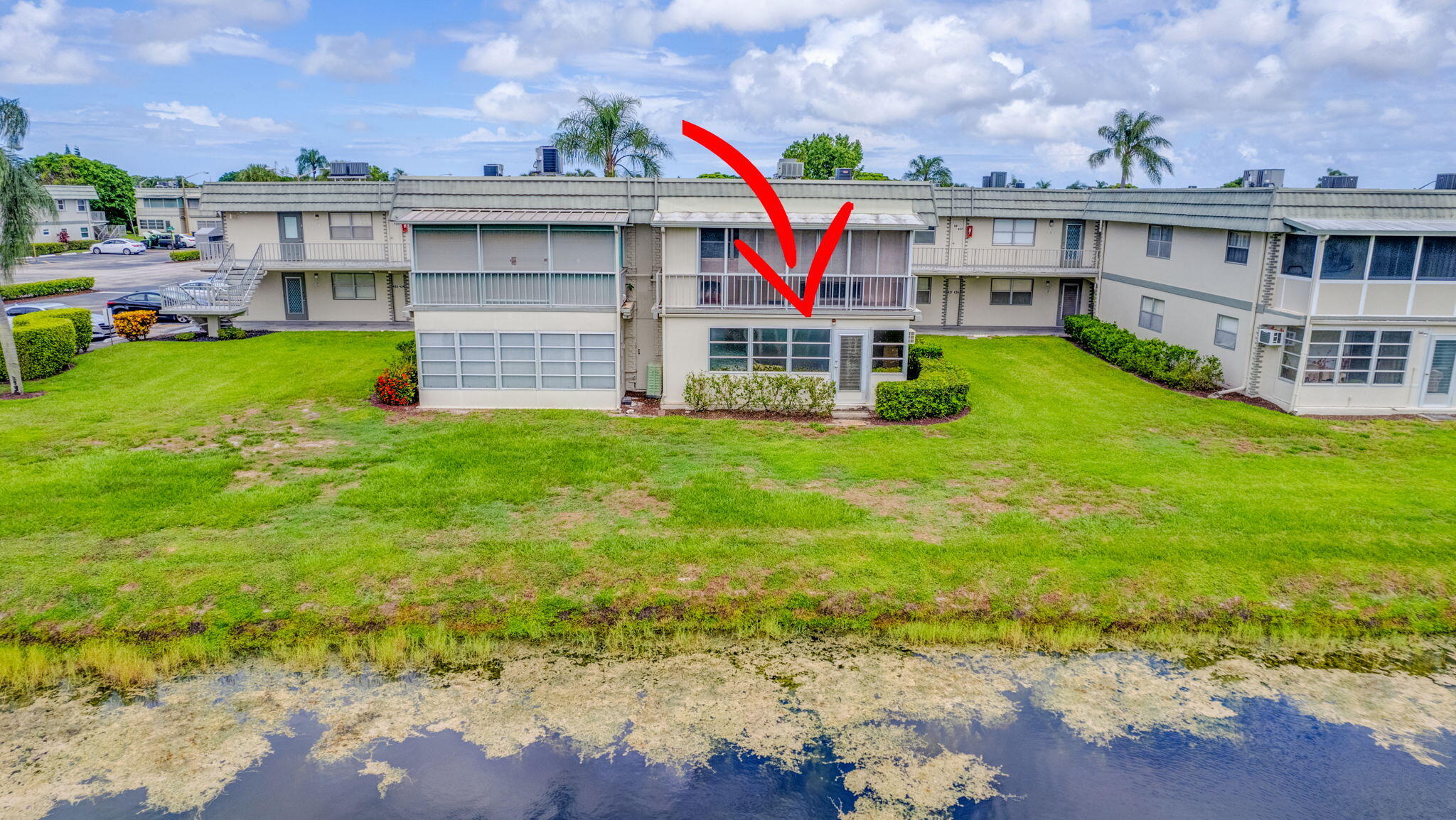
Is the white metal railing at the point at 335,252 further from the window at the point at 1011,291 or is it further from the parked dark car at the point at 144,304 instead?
the window at the point at 1011,291

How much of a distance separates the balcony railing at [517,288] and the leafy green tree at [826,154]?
28672 mm

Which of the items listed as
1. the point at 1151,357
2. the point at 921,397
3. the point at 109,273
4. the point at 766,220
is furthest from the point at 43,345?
the point at 109,273

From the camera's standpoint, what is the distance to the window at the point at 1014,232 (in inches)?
1345

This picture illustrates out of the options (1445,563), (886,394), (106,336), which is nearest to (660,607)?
(886,394)

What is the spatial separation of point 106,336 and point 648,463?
76.1 ft

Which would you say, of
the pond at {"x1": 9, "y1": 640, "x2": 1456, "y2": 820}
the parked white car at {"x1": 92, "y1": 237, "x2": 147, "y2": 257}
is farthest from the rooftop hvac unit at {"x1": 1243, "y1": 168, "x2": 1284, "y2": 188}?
the parked white car at {"x1": 92, "y1": 237, "x2": 147, "y2": 257}

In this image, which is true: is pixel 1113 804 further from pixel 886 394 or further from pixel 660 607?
pixel 886 394

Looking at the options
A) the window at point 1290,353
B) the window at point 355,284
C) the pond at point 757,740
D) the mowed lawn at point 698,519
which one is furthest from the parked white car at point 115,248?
the window at point 1290,353

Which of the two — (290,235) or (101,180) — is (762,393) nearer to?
(290,235)

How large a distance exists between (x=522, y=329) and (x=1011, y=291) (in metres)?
19.7

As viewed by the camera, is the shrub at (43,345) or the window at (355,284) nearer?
the shrub at (43,345)

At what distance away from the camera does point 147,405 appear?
77.6 feet

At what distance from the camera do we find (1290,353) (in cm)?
2419

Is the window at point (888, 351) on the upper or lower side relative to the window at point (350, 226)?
lower
